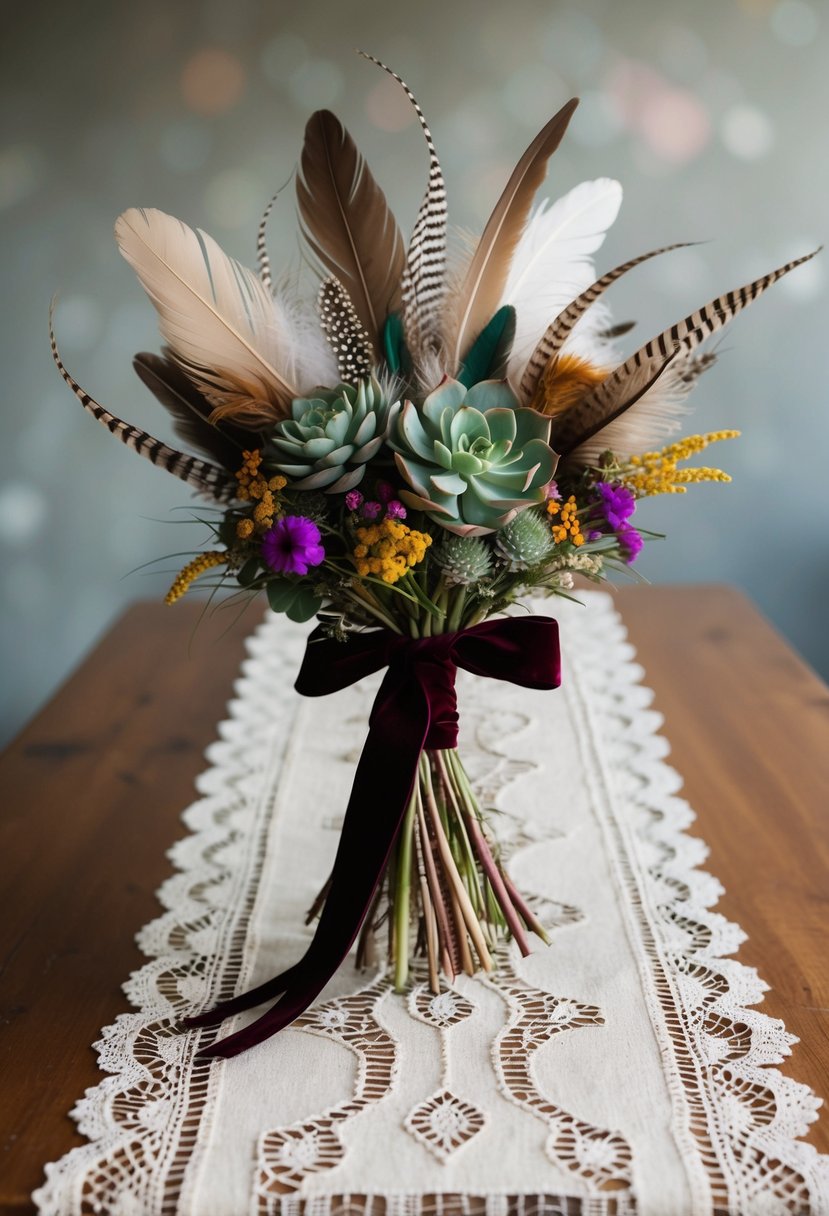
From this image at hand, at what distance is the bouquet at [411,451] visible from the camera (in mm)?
844

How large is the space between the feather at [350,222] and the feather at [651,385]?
0.62 ft

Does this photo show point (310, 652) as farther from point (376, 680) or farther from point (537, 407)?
point (376, 680)

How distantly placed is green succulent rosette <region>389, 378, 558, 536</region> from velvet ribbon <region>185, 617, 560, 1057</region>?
0.48 ft

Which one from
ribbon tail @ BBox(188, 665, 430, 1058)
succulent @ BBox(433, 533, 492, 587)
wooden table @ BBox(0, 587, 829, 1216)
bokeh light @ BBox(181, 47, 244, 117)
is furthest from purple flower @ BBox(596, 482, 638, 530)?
bokeh light @ BBox(181, 47, 244, 117)

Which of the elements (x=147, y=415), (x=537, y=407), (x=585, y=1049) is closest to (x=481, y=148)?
(x=147, y=415)

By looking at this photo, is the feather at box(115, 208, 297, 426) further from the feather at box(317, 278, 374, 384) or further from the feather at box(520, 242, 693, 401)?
the feather at box(520, 242, 693, 401)

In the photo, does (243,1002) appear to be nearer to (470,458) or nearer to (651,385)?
(470,458)

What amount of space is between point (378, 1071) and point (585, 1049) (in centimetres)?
17

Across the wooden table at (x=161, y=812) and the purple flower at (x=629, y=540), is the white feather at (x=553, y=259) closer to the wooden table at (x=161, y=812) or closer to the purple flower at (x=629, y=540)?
the purple flower at (x=629, y=540)

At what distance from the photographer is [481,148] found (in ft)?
8.93

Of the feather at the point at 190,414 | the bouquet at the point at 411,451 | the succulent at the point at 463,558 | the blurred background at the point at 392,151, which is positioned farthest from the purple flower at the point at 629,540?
the blurred background at the point at 392,151

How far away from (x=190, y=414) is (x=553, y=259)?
0.35 metres

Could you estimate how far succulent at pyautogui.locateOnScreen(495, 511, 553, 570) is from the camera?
0.87 m

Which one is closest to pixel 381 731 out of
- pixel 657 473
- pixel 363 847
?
pixel 363 847
